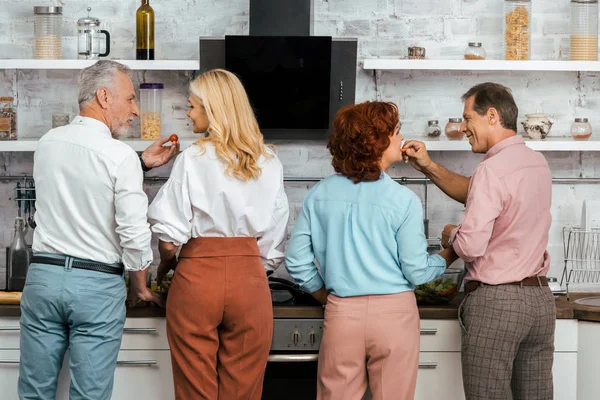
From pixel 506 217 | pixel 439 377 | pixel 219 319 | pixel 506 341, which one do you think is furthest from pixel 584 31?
pixel 219 319

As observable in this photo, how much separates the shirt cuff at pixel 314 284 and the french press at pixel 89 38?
1424 mm

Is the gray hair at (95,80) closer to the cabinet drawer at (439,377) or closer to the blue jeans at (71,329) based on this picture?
the blue jeans at (71,329)

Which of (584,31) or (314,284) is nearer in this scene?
(314,284)

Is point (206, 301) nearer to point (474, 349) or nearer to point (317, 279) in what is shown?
point (317, 279)

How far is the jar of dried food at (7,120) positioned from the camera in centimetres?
381

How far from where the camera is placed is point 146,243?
2.97 metres

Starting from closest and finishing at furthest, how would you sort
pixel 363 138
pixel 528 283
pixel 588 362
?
pixel 363 138 < pixel 528 283 < pixel 588 362

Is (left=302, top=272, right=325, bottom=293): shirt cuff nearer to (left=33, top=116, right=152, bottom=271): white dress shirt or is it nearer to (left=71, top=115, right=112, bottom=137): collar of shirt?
(left=33, top=116, right=152, bottom=271): white dress shirt

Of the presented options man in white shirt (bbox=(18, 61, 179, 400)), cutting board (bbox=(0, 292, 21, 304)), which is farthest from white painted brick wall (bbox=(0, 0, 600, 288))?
man in white shirt (bbox=(18, 61, 179, 400))

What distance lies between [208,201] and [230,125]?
0.28 metres

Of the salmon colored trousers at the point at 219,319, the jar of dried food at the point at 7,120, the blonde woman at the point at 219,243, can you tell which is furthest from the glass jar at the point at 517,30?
the jar of dried food at the point at 7,120

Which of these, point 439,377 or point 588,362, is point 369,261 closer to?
point 439,377

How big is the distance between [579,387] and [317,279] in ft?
3.85

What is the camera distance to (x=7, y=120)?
3811mm
